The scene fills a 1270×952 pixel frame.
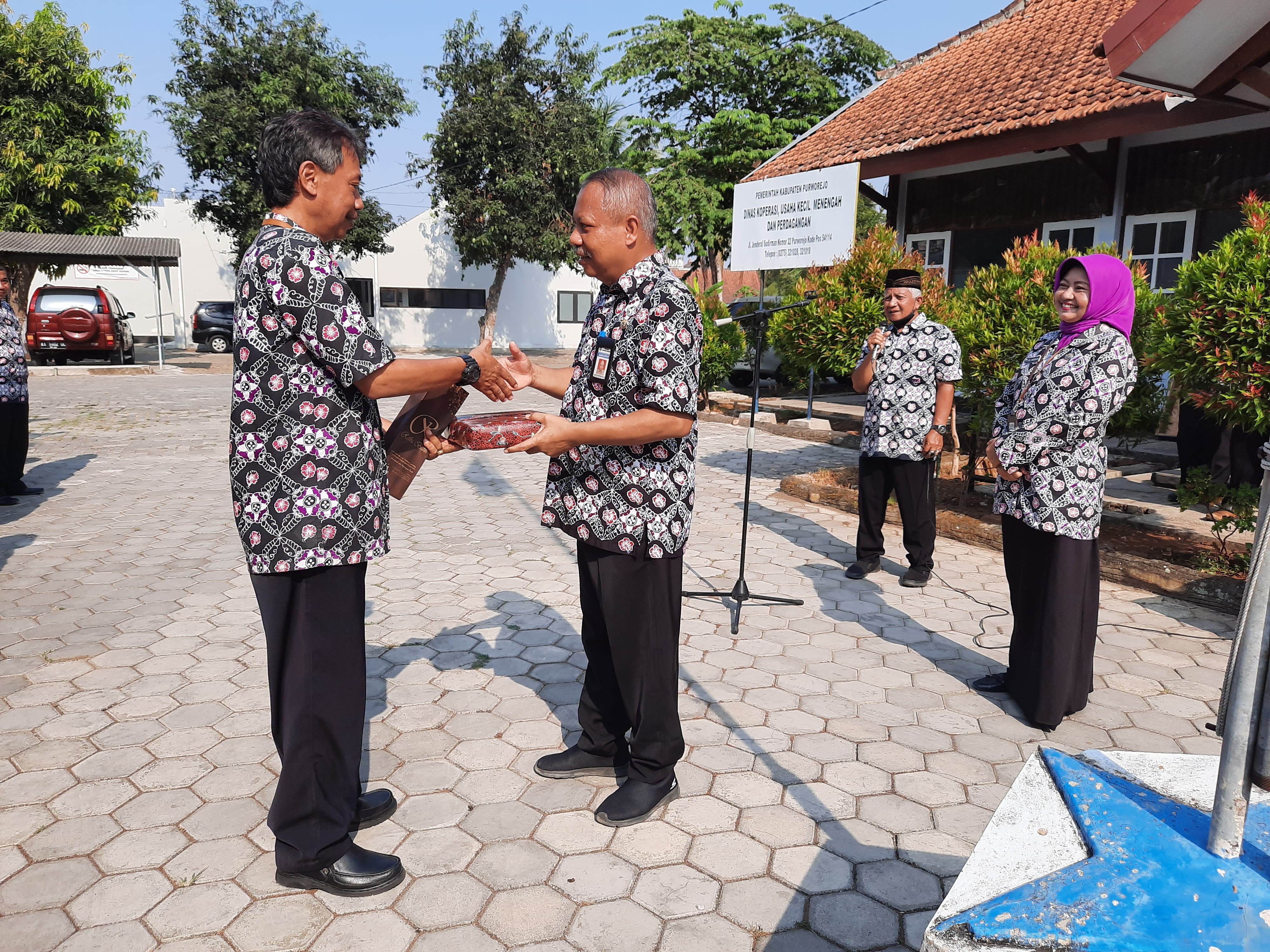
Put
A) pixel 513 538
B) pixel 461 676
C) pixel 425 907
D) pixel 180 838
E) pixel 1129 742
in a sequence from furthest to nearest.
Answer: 1. pixel 513 538
2. pixel 461 676
3. pixel 1129 742
4. pixel 180 838
5. pixel 425 907

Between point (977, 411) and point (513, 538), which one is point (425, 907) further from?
point (977, 411)

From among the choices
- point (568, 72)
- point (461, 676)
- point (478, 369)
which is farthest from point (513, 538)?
point (568, 72)

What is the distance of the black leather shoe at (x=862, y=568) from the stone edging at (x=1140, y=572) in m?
1.11

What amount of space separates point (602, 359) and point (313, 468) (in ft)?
2.96

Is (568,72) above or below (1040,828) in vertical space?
above

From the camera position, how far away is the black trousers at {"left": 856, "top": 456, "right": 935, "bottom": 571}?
5.45 metres

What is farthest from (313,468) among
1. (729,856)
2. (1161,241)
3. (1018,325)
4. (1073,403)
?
(1161,241)

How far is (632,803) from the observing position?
2.87 m

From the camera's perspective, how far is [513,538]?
665 cm

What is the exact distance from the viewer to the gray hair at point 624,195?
2.61 metres

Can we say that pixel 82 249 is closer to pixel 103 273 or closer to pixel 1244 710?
pixel 103 273

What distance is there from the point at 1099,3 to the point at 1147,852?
1373cm

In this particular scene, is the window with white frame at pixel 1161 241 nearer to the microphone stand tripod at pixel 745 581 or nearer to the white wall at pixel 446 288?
the microphone stand tripod at pixel 745 581

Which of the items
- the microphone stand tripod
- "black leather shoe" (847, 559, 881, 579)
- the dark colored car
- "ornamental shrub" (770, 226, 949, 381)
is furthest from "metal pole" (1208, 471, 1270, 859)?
the dark colored car
